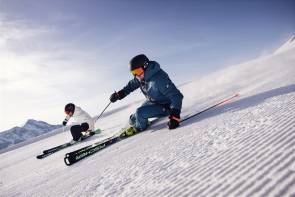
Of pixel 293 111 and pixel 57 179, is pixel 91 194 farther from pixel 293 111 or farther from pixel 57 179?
pixel 293 111

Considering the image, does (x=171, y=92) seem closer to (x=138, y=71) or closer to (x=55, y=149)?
(x=138, y=71)

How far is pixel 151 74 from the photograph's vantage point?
6996 mm

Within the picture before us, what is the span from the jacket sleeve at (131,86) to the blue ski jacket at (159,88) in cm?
74

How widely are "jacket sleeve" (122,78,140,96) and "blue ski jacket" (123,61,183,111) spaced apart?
74 centimetres

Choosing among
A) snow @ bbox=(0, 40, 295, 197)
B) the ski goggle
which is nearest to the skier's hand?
snow @ bbox=(0, 40, 295, 197)

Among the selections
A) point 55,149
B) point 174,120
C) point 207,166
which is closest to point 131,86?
point 174,120

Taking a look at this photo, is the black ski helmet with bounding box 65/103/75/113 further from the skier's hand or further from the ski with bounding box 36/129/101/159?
the skier's hand

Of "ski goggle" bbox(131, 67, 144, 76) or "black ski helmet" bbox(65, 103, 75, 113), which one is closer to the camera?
"ski goggle" bbox(131, 67, 144, 76)

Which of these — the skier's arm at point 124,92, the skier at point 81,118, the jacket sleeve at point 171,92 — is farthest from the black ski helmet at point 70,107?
the jacket sleeve at point 171,92

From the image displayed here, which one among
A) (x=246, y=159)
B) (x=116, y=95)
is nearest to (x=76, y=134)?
(x=116, y=95)

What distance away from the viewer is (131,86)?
841 centimetres

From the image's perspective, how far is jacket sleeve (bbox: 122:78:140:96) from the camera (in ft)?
27.2

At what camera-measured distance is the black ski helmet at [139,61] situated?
6973mm

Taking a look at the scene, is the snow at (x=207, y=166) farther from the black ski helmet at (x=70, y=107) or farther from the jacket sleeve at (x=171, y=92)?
the black ski helmet at (x=70, y=107)
